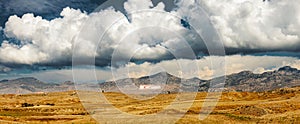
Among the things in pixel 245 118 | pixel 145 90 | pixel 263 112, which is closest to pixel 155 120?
pixel 245 118

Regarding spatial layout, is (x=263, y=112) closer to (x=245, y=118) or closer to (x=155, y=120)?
(x=245, y=118)

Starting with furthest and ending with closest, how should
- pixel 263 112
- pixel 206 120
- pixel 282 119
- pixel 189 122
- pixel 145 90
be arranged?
pixel 145 90
pixel 263 112
pixel 282 119
pixel 206 120
pixel 189 122

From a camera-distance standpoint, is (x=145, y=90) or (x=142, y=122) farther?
(x=145, y=90)

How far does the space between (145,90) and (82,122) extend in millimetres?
65773

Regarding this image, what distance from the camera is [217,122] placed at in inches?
2830

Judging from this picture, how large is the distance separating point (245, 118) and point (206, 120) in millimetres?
13341

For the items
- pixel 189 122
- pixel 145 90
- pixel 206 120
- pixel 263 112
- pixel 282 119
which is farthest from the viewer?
pixel 145 90

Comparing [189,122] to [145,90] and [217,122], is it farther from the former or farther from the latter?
[145,90]

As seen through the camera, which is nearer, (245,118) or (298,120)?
(298,120)

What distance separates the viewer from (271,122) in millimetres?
75312

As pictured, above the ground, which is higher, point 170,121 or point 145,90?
point 145,90

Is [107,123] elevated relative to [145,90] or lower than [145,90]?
lower

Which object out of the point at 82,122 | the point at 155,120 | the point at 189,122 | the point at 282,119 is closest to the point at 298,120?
the point at 282,119

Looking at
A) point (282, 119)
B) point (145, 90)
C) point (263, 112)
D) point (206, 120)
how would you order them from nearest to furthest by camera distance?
1. point (206, 120)
2. point (282, 119)
3. point (263, 112)
4. point (145, 90)
